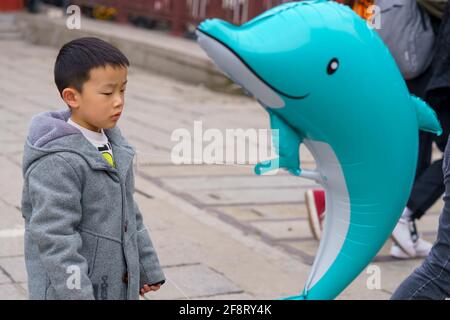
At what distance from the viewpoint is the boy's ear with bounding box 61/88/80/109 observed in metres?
2.81

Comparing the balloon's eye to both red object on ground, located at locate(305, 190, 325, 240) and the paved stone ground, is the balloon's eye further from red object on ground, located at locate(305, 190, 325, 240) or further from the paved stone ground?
red object on ground, located at locate(305, 190, 325, 240)

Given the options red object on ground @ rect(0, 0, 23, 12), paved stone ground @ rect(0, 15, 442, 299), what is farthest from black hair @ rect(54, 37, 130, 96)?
red object on ground @ rect(0, 0, 23, 12)

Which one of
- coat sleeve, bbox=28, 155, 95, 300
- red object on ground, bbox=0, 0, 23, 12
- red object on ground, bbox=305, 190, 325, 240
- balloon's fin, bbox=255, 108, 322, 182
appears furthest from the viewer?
red object on ground, bbox=0, 0, 23, 12

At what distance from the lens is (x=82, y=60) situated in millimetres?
2773

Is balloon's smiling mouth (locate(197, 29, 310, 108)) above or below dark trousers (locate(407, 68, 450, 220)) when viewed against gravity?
above

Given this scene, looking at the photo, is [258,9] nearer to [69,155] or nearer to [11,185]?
[11,185]

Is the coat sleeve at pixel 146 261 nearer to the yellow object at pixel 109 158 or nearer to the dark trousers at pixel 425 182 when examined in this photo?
the yellow object at pixel 109 158

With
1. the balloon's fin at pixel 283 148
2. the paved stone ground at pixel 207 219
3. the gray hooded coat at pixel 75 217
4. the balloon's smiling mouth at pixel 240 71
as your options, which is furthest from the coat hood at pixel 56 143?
the paved stone ground at pixel 207 219

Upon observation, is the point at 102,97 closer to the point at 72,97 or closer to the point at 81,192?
the point at 72,97

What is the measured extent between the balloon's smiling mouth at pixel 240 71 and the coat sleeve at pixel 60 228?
0.84 metres

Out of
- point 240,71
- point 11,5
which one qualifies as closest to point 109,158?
point 240,71

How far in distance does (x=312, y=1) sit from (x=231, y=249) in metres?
2.05

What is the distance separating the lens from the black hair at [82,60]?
109 inches

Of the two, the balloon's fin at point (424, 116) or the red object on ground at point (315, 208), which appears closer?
the balloon's fin at point (424, 116)
